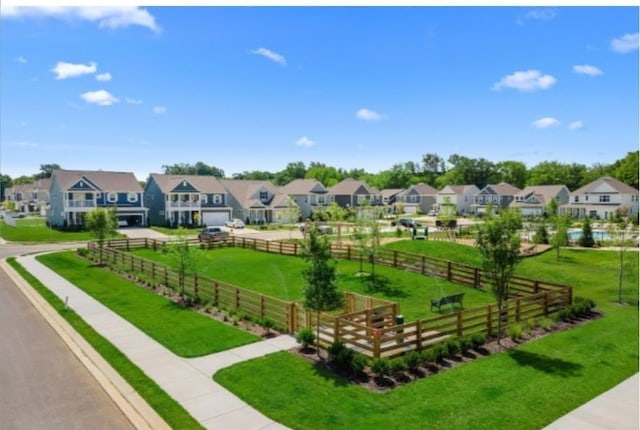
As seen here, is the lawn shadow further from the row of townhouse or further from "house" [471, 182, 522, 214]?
"house" [471, 182, 522, 214]

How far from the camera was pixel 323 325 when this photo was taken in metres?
14.4

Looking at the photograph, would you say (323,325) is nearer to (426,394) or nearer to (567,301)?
(426,394)

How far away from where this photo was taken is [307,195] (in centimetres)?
7288

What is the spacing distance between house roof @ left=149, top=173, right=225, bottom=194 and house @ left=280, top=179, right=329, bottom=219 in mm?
12412

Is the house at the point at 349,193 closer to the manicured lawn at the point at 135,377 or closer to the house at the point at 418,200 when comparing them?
the house at the point at 418,200

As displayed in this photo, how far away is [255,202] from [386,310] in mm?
53080

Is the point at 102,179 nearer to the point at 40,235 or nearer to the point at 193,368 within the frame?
the point at 40,235

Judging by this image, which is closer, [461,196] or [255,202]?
[255,202]

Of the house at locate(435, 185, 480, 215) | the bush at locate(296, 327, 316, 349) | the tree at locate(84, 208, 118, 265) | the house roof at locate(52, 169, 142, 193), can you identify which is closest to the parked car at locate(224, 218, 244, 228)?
the house roof at locate(52, 169, 142, 193)

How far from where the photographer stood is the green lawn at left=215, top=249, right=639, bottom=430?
9.61 meters

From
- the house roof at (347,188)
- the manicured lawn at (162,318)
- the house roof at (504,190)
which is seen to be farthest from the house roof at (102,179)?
the house roof at (504,190)

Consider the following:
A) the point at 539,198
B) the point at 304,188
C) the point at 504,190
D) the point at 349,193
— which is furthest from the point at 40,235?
the point at 504,190

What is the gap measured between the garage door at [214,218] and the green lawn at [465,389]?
51336 mm

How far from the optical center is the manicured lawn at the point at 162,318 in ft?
46.5
